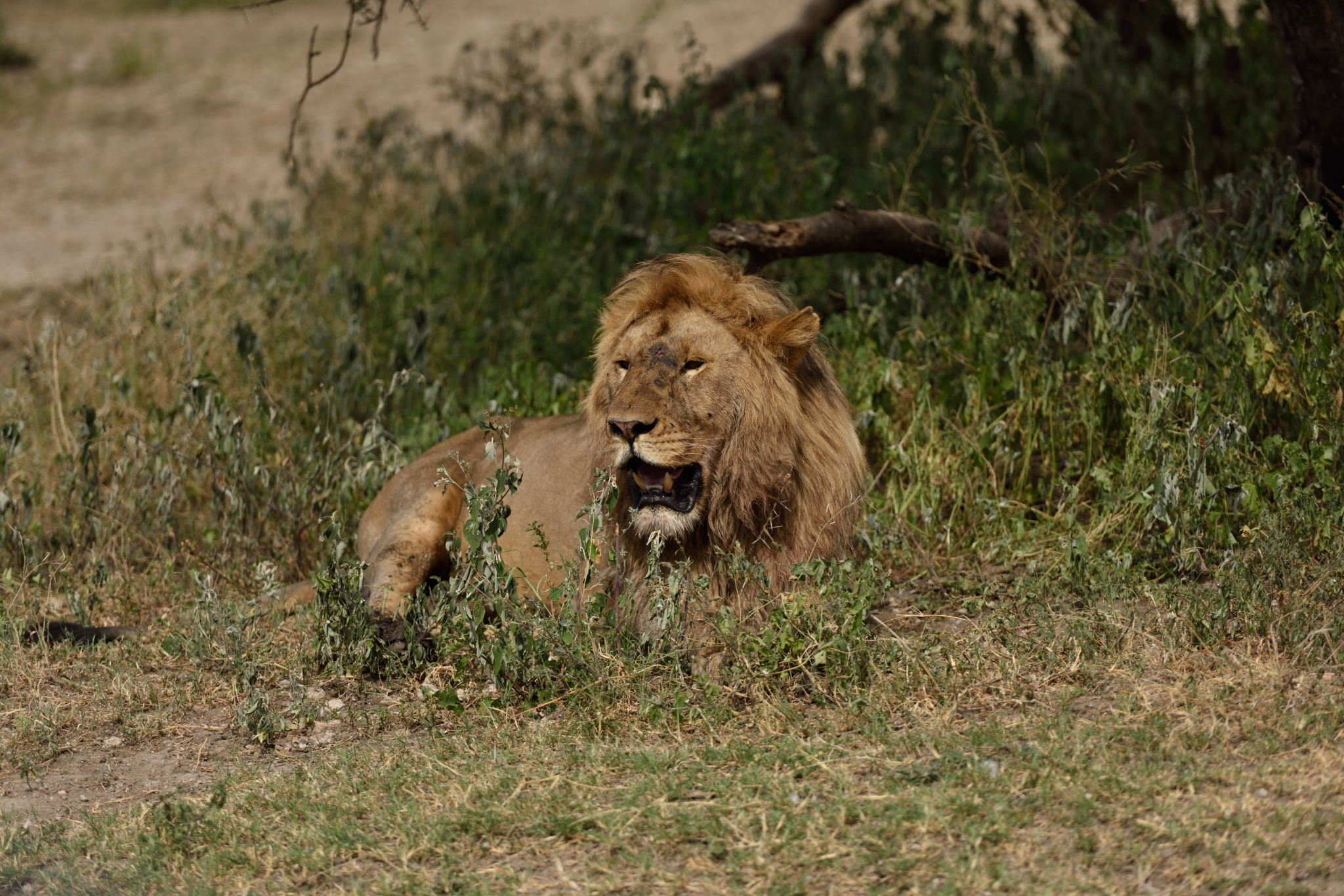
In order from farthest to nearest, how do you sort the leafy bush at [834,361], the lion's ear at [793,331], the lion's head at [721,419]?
the leafy bush at [834,361] < the lion's ear at [793,331] < the lion's head at [721,419]

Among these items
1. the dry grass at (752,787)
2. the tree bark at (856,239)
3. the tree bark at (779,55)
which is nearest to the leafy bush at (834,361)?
the tree bark at (856,239)

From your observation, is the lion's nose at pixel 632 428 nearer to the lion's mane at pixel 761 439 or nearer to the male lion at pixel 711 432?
the male lion at pixel 711 432

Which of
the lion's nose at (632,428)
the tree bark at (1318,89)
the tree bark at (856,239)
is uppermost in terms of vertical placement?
the tree bark at (1318,89)

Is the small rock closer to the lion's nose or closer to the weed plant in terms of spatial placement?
the weed plant

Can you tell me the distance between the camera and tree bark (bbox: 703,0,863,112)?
10.1 m

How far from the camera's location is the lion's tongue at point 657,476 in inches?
171

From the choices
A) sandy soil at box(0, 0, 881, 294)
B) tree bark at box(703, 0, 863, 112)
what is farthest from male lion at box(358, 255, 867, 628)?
tree bark at box(703, 0, 863, 112)

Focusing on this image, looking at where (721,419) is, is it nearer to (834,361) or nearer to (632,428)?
(632,428)

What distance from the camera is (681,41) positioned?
14.4 metres

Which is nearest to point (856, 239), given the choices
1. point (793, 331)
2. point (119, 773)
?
point (793, 331)

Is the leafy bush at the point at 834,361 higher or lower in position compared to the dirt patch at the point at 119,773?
higher

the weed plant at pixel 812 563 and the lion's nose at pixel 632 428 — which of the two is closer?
the weed plant at pixel 812 563

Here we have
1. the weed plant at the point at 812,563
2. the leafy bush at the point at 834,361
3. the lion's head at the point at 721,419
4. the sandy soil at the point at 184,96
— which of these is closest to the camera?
the weed plant at the point at 812,563

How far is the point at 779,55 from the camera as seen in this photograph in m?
10.4
